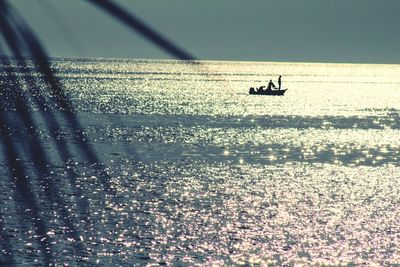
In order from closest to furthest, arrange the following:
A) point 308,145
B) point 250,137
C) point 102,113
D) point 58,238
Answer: point 58,238, point 308,145, point 250,137, point 102,113

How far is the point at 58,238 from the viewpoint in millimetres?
30406

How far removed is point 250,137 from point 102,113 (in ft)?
150

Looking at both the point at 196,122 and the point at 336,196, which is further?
the point at 196,122

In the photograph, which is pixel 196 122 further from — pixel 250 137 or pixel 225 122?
pixel 250 137

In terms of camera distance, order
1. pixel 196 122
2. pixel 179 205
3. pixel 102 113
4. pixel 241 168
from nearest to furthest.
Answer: pixel 179 205 → pixel 241 168 → pixel 196 122 → pixel 102 113

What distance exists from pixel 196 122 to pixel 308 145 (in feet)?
121

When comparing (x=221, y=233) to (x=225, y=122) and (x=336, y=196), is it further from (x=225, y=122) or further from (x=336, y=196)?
(x=225, y=122)

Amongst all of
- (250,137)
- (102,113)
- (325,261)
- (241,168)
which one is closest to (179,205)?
(325,261)

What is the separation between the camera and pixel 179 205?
42.4 metres

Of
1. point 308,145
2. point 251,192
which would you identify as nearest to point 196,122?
point 308,145

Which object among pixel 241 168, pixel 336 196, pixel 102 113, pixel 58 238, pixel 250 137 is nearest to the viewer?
pixel 58 238

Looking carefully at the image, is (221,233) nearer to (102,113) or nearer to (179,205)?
(179,205)

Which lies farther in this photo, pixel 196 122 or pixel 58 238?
pixel 196 122

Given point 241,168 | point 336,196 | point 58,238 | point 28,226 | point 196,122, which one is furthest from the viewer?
point 196,122
